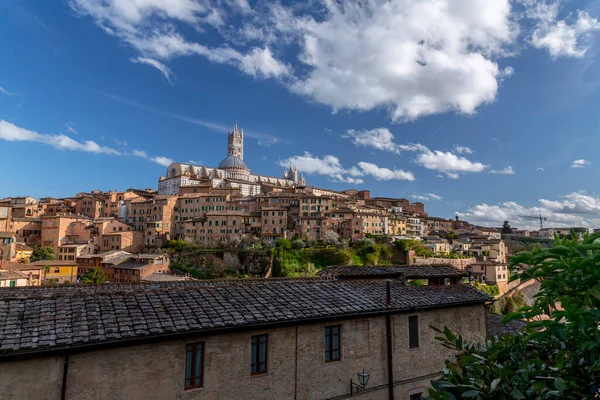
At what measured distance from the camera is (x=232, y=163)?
133m

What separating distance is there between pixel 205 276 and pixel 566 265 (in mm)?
66289

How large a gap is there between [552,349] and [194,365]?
766 centimetres

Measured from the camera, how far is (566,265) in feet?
14.9

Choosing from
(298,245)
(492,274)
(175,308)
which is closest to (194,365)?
(175,308)

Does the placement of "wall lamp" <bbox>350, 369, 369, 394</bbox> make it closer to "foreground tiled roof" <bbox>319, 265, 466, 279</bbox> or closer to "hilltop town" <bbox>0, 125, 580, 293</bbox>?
"foreground tiled roof" <bbox>319, 265, 466, 279</bbox>

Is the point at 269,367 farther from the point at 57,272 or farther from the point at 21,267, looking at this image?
the point at 57,272

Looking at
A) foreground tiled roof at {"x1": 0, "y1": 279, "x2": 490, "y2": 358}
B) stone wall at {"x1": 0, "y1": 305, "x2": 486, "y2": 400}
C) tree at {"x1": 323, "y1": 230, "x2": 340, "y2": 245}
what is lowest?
stone wall at {"x1": 0, "y1": 305, "x2": 486, "y2": 400}

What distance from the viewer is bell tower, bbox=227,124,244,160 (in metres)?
142

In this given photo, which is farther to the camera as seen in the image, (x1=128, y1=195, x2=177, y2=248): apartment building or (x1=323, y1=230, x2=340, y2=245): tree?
(x1=128, y1=195, x2=177, y2=248): apartment building

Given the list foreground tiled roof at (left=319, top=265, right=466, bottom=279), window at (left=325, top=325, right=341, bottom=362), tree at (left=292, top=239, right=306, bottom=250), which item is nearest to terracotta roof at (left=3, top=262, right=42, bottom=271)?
tree at (left=292, top=239, right=306, bottom=250)

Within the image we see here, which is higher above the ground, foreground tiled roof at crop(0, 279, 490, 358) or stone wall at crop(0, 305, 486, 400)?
foreground tiled roof at crop(0, 279, 490, 358)

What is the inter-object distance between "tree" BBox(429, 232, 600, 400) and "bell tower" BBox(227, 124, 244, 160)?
464 ft

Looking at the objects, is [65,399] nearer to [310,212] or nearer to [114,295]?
[114,295]

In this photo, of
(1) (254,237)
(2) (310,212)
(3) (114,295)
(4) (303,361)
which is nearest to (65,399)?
(3) (114,295)
